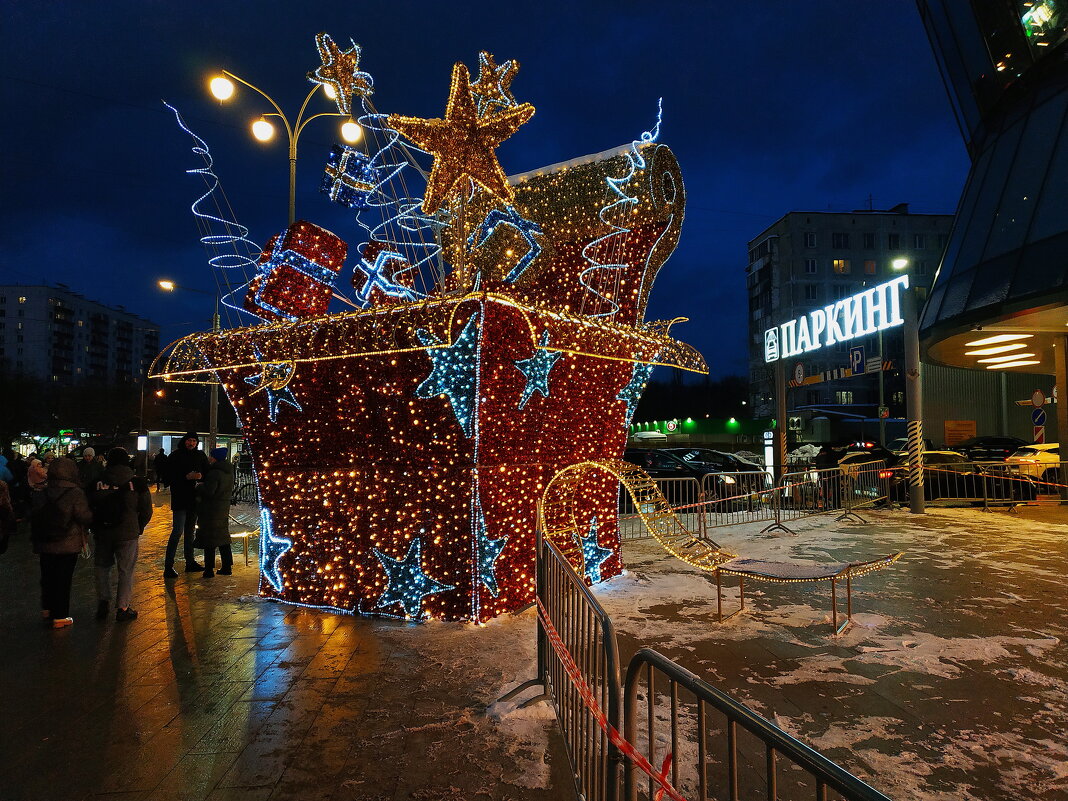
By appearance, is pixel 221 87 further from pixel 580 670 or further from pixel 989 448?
pixel 989 448

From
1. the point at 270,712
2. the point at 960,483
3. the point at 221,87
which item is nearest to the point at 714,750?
the point at 270,712

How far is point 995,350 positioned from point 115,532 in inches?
871

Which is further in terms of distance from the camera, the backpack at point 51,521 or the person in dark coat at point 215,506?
the person in dark coat at point 215,506

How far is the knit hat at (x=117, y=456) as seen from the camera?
6754mm

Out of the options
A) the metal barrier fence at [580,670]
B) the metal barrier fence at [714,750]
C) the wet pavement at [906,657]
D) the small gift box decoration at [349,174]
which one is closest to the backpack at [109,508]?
the small gift box decoration at [349,174]

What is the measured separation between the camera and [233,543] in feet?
40.1

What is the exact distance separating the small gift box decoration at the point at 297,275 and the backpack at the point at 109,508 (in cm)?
241

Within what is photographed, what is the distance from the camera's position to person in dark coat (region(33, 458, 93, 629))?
243 inches

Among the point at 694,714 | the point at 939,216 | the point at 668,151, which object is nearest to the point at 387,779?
the point at 694,714

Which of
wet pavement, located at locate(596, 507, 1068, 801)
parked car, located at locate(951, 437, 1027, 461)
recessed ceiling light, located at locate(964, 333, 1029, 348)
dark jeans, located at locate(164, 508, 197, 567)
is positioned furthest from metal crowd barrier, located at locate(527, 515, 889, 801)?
parked car, located at locate(951, 437, 1027, 461)

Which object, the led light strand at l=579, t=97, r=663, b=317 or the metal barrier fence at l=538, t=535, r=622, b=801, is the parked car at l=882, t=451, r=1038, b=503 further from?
the metal barrier fence at l=538, t=535, r=622, b=801

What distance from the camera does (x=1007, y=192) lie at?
16.0 meters

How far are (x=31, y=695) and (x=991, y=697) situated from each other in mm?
6953

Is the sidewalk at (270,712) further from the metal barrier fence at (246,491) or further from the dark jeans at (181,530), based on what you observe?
the metal barrier fence at (246,491)
